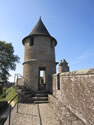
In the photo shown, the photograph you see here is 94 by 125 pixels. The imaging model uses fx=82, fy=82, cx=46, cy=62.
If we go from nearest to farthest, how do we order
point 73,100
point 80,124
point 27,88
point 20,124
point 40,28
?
1. point 80,124
2. point 20,124
3. point 73,100
4. point 27,88
5. point 40,28

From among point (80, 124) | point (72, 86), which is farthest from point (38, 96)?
point (80, 124)

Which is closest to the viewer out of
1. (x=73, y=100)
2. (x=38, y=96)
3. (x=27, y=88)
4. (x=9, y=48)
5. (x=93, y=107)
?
(x=93, y=107)

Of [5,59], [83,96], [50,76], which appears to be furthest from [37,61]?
[5,59]

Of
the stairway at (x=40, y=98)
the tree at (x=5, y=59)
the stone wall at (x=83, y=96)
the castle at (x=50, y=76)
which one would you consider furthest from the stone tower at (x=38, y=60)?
the tree at (x=5, y=59)

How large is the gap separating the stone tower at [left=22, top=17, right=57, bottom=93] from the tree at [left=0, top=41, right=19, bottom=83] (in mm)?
8637

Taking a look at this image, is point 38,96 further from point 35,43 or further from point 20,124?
point 35,43

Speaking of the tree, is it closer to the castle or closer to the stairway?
the castle

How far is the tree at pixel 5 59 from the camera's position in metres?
16.4

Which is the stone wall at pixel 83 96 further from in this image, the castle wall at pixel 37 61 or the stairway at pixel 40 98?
the castle wall at pixel 37 61

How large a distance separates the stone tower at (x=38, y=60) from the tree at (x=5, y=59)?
28.3 ft

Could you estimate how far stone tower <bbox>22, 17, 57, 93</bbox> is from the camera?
8.49 meters

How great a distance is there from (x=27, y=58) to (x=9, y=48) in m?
9.81

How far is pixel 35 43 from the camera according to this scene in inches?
363

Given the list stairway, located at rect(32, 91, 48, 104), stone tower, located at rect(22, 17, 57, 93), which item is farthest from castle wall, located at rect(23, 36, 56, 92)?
stairway, located at rect(32, 91, 48, 104)
